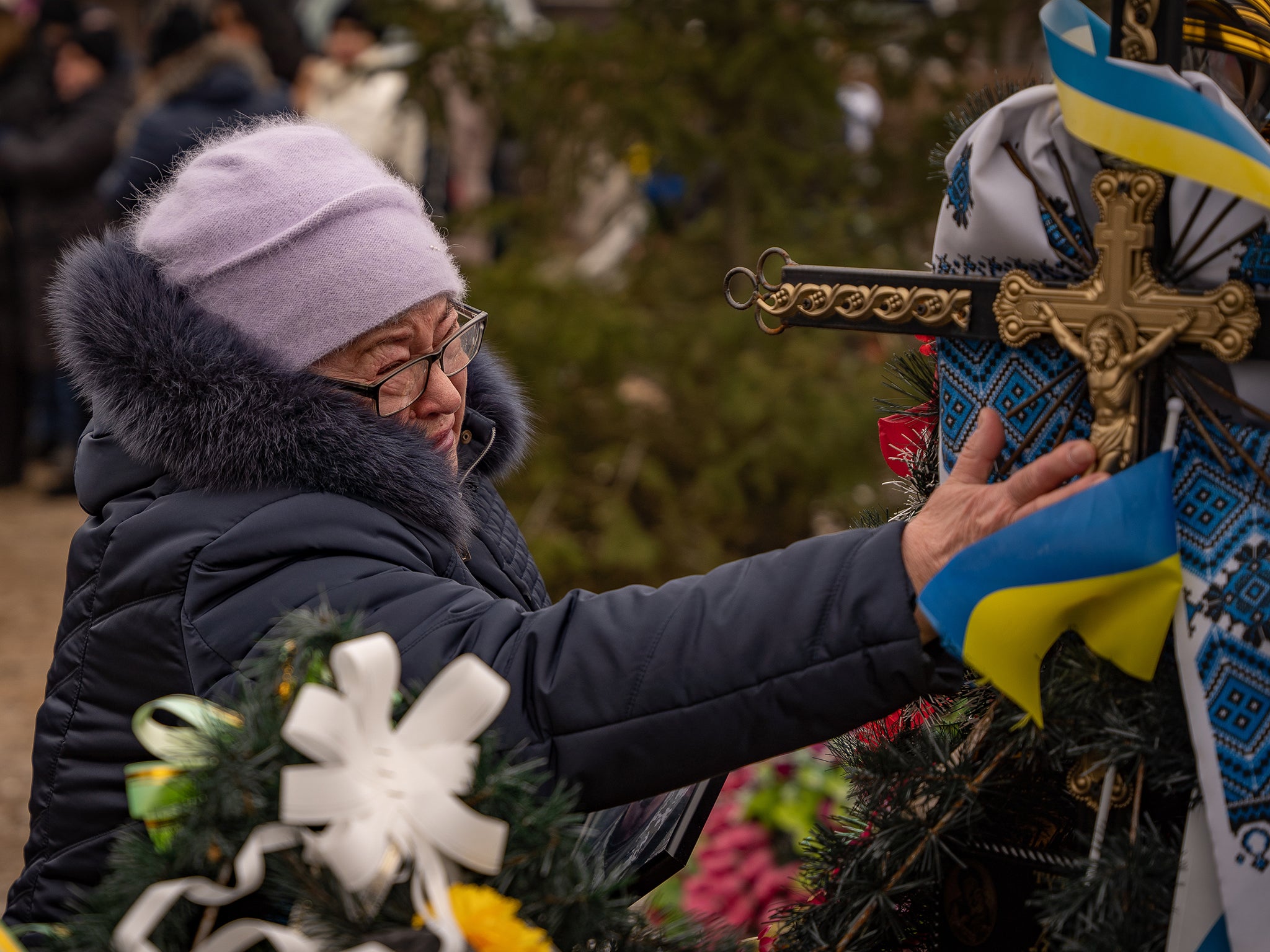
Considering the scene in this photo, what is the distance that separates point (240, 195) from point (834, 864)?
110cm

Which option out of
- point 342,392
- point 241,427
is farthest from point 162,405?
point 342,392

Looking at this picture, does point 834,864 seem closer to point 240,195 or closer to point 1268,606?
point 1268,606

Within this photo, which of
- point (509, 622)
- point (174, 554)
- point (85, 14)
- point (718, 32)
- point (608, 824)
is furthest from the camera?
point (85, 14)

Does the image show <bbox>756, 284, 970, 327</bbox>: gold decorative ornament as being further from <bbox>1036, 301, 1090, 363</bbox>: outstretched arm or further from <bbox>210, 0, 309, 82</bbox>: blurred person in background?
<bbox>210, 0, 309, 82</bbox>: blurred person in background

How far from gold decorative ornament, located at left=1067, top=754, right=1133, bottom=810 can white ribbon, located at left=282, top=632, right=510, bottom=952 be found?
22.6 inches

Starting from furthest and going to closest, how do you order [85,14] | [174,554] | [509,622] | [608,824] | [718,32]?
1. [85,14]
2. [718,32]
3. [608,824]
4. [174,554]
5. [509,622]

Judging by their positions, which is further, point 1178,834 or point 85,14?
point 85,14

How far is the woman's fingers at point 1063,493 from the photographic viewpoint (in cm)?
122

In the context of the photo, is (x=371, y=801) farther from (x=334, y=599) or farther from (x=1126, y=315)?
(x=1126, y=315)

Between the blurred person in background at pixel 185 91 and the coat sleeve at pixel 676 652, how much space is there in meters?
3.91

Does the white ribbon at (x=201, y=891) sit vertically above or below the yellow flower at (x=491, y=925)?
above

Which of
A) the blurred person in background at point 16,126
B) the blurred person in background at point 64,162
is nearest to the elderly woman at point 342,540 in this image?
the blurred person in background at point 64,162

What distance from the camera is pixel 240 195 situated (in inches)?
67.9

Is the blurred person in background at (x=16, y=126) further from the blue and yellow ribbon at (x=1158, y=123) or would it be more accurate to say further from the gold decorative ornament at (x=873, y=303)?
the blue and yellow ribbon at (x=1158, y=123)
